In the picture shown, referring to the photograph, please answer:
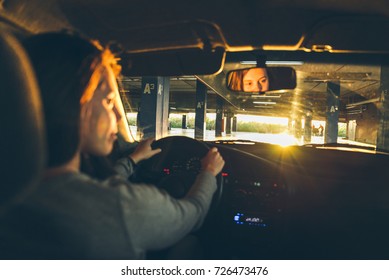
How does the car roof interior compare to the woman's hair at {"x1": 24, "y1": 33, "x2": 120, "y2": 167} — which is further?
the car roof interior

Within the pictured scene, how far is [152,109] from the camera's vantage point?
11.8 m

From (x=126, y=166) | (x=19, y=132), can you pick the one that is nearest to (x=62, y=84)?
(x=19, y=132)

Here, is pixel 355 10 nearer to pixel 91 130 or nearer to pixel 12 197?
pixel 91 130

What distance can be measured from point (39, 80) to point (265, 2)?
5.73 feet

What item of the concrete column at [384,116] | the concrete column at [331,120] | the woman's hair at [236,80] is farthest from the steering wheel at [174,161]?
the concrete column at [331,120]

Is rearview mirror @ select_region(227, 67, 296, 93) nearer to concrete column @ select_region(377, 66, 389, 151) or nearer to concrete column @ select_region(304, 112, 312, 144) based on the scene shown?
concrete column @ select_region(377, 66, 389, 151)

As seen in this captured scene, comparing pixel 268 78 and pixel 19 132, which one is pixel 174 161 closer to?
pixel 268 78

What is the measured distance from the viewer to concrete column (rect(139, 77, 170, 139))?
11633 millimetres

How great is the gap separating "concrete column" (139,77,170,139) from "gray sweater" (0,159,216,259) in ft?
34.0

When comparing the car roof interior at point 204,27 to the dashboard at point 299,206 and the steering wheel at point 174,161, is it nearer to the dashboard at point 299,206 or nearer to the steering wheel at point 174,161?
the steering wheel at point 174,161

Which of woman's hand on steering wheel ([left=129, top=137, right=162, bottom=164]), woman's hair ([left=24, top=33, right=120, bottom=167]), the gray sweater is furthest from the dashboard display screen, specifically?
woman's hair ([left=24, top=33, right=120, bottom=167])

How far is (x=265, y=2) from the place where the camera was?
2.39m

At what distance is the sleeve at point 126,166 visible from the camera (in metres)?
2.16

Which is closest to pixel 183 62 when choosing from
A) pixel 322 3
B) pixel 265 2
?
pixel 265 2
